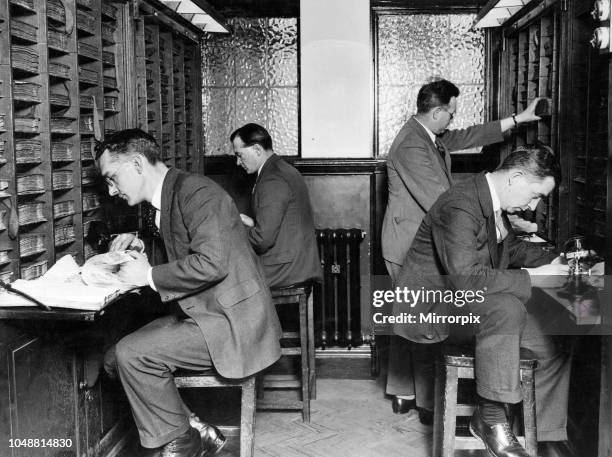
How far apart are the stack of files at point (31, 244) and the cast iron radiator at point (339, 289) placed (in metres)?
2.55

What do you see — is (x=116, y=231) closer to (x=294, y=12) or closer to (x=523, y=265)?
(x=523, y=265)

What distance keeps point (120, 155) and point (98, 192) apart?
27.0 inches

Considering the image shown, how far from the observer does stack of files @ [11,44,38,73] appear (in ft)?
8.95

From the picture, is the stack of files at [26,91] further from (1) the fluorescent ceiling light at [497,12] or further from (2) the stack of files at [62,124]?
(1) the fluorescent ceiling light at [497,12]

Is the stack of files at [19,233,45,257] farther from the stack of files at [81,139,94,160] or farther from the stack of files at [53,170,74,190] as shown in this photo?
the stack of files at [81,139,94,160]

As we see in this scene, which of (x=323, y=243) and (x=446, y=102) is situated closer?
(x=446, y=102)

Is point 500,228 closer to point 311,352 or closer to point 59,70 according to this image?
point 311,352

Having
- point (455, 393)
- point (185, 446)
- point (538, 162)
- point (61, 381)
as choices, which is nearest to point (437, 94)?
point (538, 162)

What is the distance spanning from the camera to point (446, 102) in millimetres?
4520

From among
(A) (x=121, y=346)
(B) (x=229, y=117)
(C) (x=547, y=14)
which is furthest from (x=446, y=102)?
(A) (x=121, y=346)

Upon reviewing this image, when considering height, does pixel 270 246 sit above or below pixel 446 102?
below

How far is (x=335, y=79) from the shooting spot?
5309mm

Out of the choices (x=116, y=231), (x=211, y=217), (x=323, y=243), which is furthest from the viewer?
(x=323, y=243)

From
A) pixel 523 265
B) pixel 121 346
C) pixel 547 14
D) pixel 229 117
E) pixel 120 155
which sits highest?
pixel 547 14
